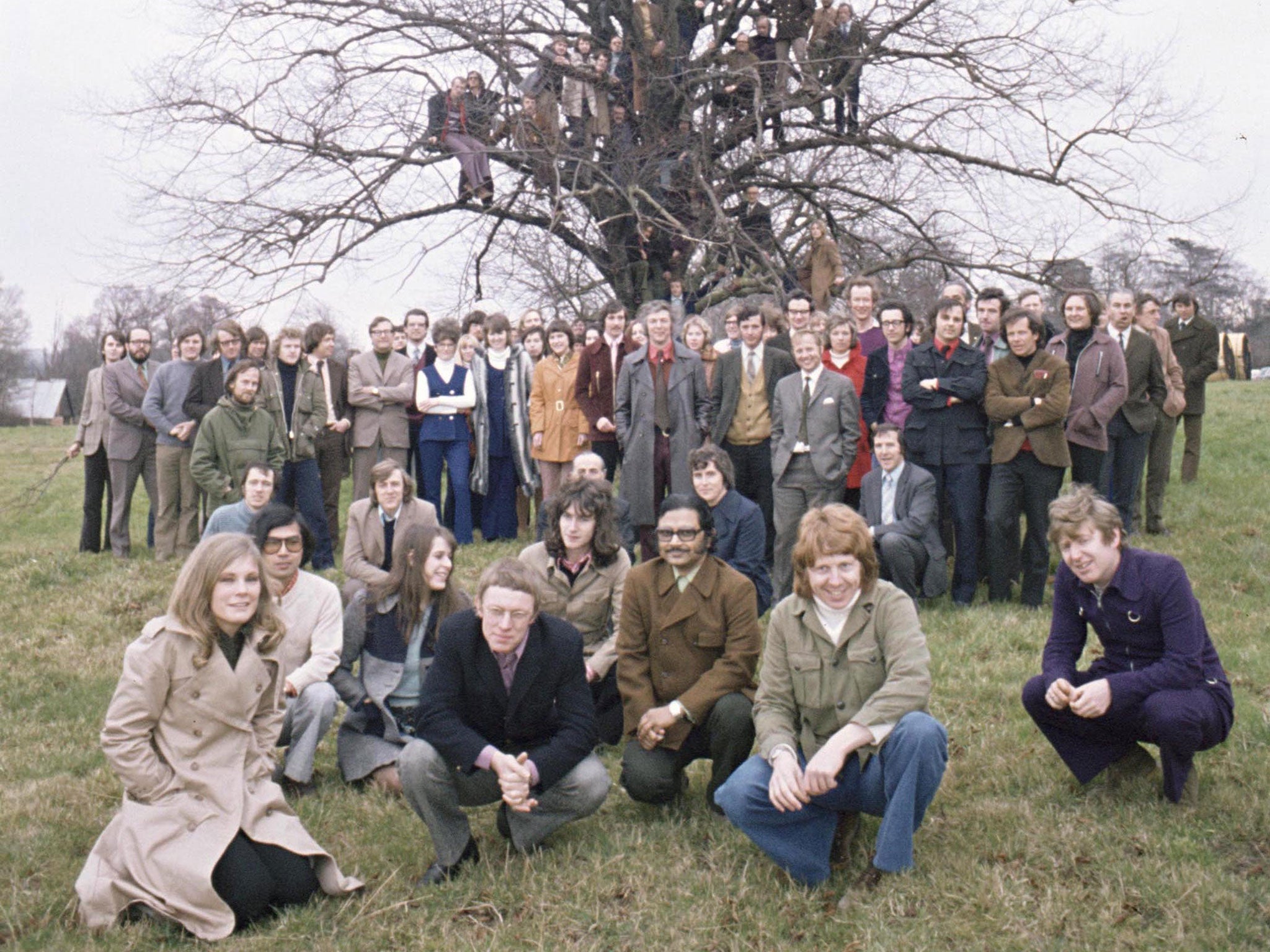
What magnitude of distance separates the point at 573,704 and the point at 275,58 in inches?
421

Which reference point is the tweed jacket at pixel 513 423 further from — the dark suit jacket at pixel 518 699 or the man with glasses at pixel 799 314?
the dark suit jacket at pixel 518 699

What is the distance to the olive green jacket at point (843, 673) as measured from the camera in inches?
158

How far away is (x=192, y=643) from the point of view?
13.0 feet

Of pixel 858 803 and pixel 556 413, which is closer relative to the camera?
pixel 858 803

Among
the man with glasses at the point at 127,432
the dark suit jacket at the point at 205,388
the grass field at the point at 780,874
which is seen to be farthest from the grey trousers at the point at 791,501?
the man with glasses at the point at 127,432

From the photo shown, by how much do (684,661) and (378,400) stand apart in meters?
6.19

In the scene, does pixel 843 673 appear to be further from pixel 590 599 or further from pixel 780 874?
pixel 590 599

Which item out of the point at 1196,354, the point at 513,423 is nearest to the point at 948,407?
the point at 513,423

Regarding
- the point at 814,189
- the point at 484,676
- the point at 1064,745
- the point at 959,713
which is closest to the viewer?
the point at 484,676

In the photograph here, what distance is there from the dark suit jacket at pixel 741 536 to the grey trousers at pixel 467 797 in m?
2.24

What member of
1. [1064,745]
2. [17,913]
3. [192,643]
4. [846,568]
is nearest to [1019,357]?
[1064,745]

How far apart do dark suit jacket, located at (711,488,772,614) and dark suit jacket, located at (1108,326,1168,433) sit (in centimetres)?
430

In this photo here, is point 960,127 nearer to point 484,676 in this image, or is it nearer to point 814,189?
point 814,189

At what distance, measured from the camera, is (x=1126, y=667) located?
4.54 m
